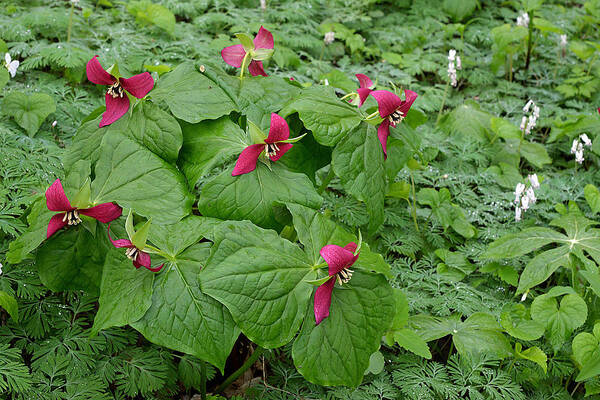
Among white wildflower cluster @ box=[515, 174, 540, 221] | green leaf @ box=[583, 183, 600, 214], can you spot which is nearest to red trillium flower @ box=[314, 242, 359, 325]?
white wildflower cluster @ box=[515, 174, 540, 221]

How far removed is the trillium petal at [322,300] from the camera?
1.38m

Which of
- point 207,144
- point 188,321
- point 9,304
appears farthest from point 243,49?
point 9,304

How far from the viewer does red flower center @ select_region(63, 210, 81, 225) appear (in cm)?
141

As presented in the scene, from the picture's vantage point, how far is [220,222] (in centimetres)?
149

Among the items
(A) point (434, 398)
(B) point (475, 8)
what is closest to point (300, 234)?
(A) point (434, 398)

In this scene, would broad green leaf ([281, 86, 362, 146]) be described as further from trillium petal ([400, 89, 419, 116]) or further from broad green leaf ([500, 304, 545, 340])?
broad green leaf ([500, 304, 545, 340])

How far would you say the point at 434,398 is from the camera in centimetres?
184

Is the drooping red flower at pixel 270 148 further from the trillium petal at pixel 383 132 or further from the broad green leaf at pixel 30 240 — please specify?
the broad green leaf at pixel 30 240

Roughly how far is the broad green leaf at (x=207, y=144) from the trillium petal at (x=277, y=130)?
0.12m

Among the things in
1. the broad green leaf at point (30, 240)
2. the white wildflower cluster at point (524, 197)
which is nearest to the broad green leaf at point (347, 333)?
the broad green leaf at point (30, 240)

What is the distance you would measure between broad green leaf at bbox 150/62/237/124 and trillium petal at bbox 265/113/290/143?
0.63 ft

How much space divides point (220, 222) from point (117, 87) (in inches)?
21.2

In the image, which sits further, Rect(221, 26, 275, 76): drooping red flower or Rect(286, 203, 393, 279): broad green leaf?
Rect(221, 26, 275, 76): drooping red flower

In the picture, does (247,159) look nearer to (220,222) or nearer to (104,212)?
A: (220,222)
